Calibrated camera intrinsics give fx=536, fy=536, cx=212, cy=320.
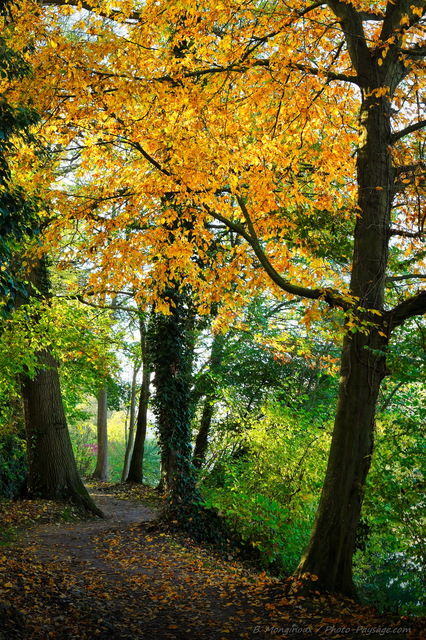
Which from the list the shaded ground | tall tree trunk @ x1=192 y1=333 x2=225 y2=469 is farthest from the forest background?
tall tree trunk @ x1=192 y1=333 x2=225 y2=469

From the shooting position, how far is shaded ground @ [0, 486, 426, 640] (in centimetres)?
490

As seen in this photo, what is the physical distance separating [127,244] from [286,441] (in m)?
4.67

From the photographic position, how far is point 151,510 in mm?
13719

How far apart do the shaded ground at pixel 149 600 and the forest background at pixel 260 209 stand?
2.42ft

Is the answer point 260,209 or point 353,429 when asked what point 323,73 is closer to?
point 260,209

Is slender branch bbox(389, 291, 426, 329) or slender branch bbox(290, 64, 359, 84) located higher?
slender branch bbox(290, 64, 359, 84)

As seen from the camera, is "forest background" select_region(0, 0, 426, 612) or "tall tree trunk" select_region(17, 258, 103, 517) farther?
"tall tree trunk" select_region(17, 258, 103, 517)

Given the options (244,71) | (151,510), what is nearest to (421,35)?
(244,71)

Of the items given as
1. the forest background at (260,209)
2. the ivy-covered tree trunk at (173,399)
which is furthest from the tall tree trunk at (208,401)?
the ivy-covered tree trunk at (173,399)

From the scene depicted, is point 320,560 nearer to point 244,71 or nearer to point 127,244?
point 127,244

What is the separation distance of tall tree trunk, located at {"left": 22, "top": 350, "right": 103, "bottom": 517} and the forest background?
45 mm

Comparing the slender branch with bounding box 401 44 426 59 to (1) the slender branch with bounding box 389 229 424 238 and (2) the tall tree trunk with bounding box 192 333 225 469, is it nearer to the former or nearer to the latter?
(1) the slender branch with bounding box 389 229 424 238

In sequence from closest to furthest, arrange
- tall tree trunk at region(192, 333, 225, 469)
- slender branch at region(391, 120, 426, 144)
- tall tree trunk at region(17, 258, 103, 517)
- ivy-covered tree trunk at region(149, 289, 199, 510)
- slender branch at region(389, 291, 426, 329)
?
slender branch at region(389, 291, 426, 329) → slender branch at region(391, 120, 426, 144) → ivy-covered tree trunk at region(149, 289, 199, 510) → tall tree trunk at region(17, 258, 103, 517) → tall tree trunk at region(192, 333, 225, 469)

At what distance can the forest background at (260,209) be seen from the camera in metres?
6.28
